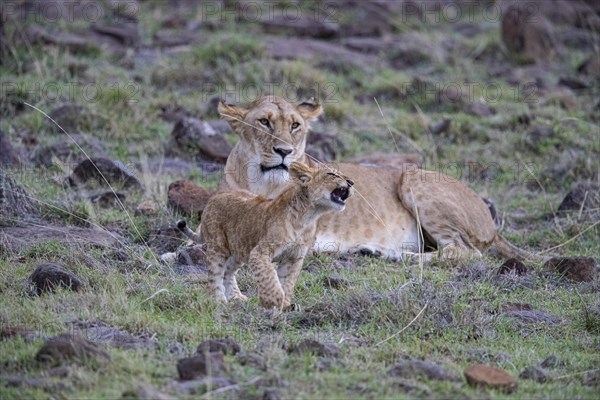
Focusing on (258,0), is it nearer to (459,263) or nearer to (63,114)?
(63,114)

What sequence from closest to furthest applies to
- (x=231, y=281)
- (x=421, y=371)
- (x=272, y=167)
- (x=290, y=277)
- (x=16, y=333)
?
1. (x=421, y=371)
2. (x=16, y=333)
3. (x=290, y=277)
4. (x=231, y=281)
5. (x=272, y=167)

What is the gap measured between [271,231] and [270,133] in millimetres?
2212

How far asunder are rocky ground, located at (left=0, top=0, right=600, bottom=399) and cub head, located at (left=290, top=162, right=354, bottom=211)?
0.65 m

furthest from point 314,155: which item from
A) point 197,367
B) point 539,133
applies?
point 197,367

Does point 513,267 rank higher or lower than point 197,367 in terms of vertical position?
lower

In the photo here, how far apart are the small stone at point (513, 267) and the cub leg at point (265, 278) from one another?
224 centimetres

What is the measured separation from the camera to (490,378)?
219 inches

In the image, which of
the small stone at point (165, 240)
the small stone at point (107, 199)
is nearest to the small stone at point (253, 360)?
the small stone at point (165, 240)

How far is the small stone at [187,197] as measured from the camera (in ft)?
30.8

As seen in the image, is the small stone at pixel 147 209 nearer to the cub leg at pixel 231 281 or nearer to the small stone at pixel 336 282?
the small stone at pixel 336 282

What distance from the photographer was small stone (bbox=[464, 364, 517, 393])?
18.1 ft

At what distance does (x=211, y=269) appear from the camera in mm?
6992

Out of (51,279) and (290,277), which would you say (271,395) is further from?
(51,279)

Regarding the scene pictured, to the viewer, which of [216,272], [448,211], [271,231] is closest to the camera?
[271,231]
